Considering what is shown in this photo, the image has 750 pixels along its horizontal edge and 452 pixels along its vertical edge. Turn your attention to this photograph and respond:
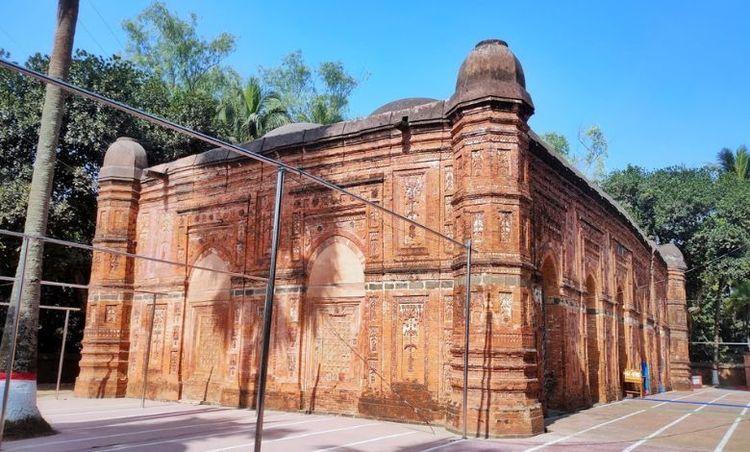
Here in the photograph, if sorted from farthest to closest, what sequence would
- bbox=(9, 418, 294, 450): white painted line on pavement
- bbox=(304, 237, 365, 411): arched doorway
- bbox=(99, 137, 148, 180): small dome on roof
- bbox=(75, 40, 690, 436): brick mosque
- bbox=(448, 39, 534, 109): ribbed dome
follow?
bbox=(99, 137, 148, 180): small dome on roof → bbox=(304, 237, 365, 411): arched doorway → bbox=(448, 39, 534, 109): ribbed dome → bbox=(75, 40, 690, 436): brick mosque → bbox=(9, 418, 294, 450): white painted line on pavement

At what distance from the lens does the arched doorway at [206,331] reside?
40.2 feet

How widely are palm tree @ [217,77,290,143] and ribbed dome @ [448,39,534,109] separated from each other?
1712 cm

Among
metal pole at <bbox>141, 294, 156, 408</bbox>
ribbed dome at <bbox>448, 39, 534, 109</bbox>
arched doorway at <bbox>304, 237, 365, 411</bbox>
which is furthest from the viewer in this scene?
metal pole at <bbox>141, 294, 156, 408</bbox>

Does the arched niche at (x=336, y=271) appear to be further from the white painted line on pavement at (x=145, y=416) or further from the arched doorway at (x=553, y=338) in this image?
the arched doorway at (x=553, y=338)

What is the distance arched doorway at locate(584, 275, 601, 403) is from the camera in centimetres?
1379

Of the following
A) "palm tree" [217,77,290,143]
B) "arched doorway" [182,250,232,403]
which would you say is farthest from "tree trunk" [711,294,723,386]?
"arched doorway" [182,250,232,403]

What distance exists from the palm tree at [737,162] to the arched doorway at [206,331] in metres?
29.5

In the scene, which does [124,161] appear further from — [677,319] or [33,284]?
[677,319]

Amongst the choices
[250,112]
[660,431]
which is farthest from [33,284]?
[250,112]

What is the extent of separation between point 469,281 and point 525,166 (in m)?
2.26

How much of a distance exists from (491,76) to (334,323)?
502 cm

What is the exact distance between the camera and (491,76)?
31.5 ft

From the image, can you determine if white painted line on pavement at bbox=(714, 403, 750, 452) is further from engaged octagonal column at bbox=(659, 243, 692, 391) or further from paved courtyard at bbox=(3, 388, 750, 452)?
engaged octagonal column at bbox=(659, 243, 692, 391)

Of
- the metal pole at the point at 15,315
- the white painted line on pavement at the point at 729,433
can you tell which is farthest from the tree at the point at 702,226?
the metal pole at the point at 15,315
